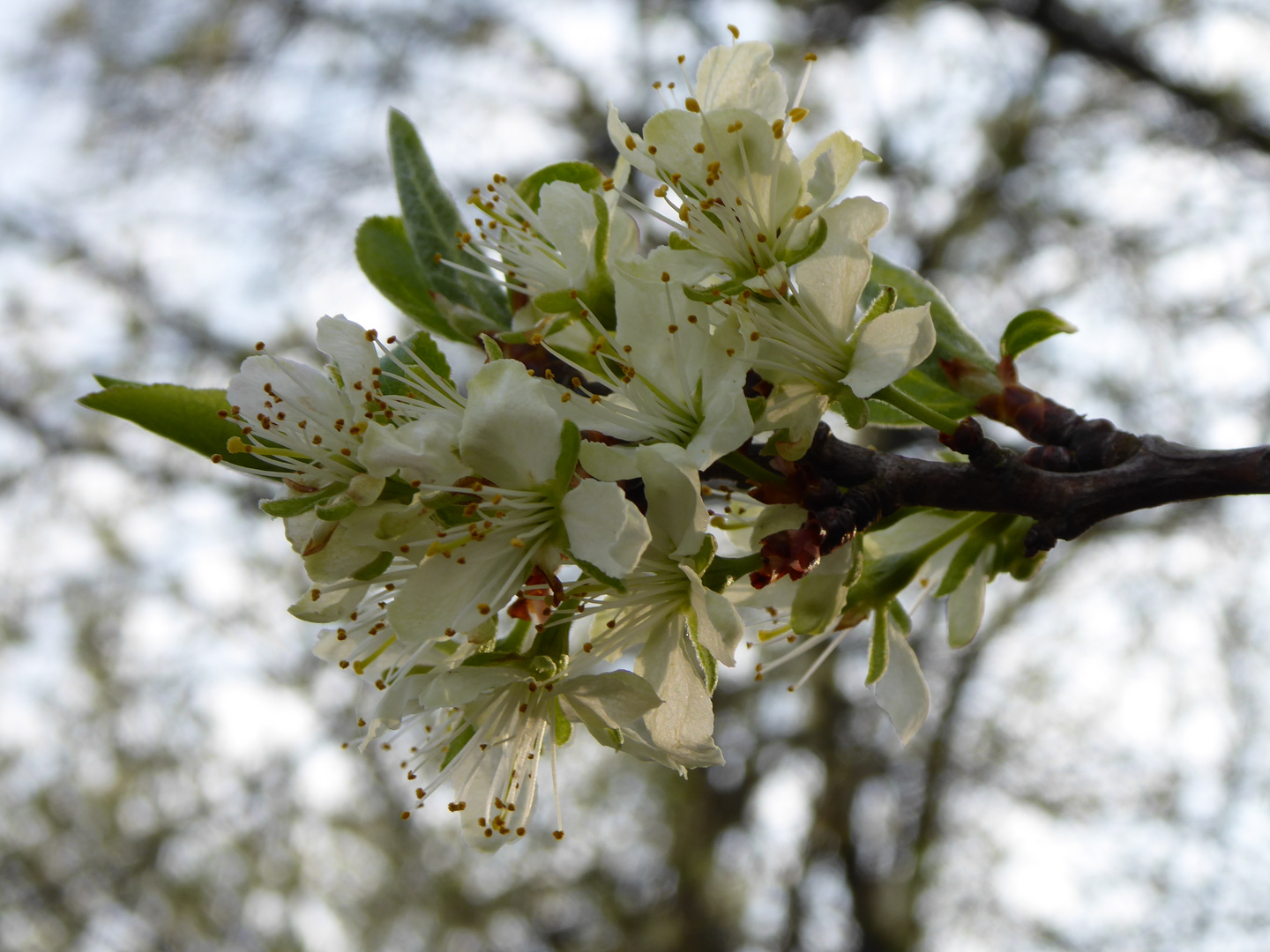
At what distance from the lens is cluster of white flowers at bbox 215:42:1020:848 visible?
96 centimetres

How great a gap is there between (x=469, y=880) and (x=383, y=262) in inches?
260

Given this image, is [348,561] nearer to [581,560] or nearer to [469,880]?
[581,560]

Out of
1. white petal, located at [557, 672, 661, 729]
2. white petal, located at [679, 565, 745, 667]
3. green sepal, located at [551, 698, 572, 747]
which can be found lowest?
green sepal, located at [551, 698, 572, 747]

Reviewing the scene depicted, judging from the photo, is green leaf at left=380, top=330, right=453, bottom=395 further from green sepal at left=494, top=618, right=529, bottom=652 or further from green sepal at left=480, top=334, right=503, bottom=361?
green sepal at left=494, top=618, right=529, bottom=652

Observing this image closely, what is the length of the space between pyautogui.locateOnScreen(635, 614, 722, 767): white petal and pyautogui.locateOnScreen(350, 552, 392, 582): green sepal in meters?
0.29

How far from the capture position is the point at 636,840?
275 inches

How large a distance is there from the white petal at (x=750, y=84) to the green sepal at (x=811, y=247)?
14cm

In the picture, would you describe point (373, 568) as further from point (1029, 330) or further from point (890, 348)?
point (1029, 330)

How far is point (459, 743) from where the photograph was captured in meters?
1.14

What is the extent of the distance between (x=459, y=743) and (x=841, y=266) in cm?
66

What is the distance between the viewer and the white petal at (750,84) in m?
1.11

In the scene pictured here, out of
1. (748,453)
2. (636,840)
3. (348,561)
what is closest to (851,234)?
(748,453)

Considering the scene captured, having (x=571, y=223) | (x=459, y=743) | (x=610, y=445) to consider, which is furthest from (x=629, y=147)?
(x=459, y=743)

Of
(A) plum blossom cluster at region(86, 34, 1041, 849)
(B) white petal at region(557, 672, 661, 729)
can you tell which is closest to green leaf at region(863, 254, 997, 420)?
(A) plum blossom cluster at region(86, 34, 1041, 849)
